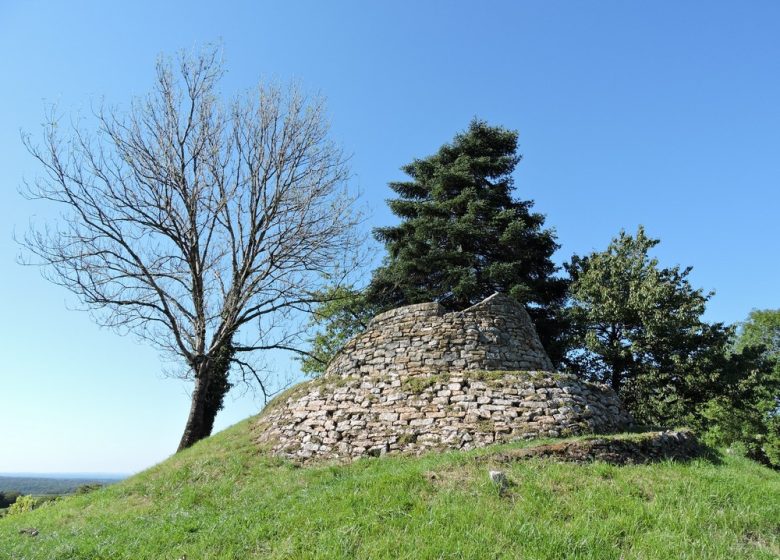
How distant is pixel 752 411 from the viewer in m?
18.6

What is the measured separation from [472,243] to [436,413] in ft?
36.3

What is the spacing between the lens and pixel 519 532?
477 cm

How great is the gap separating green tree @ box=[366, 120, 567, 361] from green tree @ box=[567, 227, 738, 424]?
136 centimetres

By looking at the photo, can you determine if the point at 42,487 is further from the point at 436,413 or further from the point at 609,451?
the point at 609,451

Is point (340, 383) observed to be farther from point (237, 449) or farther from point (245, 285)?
point (245, 285)

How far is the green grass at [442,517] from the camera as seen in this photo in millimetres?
4605

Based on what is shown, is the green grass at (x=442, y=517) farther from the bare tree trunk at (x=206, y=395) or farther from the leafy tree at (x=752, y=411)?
the leafy tree at (x=752, y=411)

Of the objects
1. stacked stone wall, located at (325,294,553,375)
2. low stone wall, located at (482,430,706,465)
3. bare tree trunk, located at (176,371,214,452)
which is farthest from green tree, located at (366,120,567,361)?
low stone wall, located at (482,430,706,465)

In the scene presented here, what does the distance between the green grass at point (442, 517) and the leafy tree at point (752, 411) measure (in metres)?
10.9

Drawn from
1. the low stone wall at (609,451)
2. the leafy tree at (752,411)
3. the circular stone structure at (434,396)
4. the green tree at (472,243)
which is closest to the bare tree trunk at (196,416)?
the circular stone structure at (434,396)

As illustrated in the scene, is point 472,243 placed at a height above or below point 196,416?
above

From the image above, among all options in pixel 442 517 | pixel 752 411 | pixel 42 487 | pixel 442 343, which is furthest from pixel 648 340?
pixel 42 487

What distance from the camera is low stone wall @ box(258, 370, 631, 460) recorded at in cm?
837

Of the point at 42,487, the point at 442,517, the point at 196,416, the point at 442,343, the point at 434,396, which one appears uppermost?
the point at 442,343
